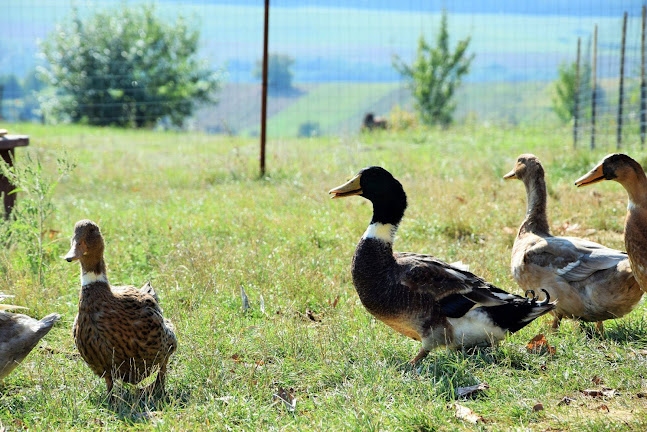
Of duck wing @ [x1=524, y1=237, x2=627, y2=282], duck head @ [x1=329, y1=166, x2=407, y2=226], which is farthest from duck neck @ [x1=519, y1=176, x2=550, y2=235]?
duck head @ [x1=329, y1=166, x2=407, y2=226]

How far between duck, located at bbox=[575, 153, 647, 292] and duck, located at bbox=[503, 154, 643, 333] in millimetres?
246

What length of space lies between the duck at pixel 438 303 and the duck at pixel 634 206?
1.77ft

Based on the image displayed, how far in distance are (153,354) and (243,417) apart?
68 centimetres

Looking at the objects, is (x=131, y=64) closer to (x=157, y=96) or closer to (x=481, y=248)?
(x=157, y=96)

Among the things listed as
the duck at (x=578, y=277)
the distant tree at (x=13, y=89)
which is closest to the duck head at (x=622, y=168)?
the duck at (x=578, y=277)

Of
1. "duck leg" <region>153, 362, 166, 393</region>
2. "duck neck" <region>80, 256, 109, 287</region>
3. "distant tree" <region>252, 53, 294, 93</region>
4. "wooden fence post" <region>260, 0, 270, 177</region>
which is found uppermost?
"distant tree" <region>252, 53, 294, 93</region>

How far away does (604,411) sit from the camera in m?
3.25

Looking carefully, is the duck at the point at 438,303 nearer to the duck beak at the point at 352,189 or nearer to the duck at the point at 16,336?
the duck beak at the point at 352,189

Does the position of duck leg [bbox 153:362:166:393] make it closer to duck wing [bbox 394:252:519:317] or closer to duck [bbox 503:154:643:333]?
duck wing [bbox 394:252:519:317]

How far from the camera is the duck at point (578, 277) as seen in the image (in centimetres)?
430

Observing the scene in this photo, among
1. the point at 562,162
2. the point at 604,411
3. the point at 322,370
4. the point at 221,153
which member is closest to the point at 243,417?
the point at 322,370

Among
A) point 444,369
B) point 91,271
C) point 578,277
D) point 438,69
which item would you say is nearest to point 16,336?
point 91,271

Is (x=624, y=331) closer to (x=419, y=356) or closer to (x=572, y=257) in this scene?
(x=572, y=257)

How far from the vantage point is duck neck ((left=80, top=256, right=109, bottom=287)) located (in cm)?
379
